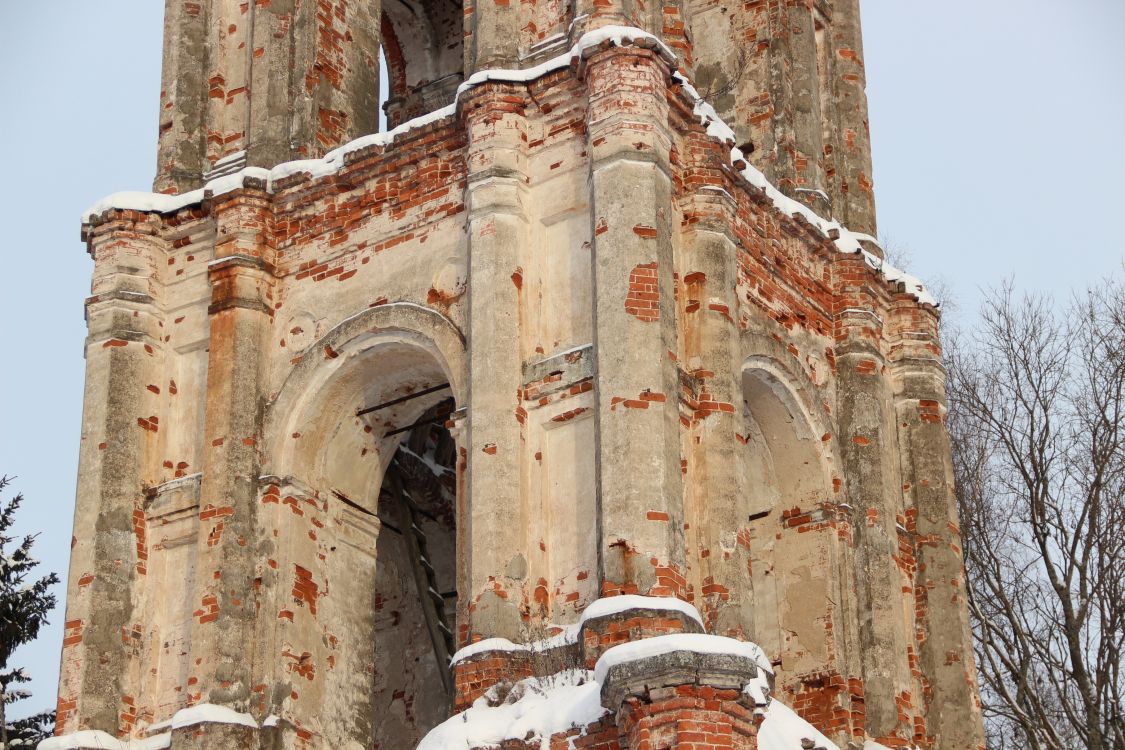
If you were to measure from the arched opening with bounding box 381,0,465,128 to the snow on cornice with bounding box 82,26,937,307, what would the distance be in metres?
3.25

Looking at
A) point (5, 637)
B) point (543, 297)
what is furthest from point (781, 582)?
point (5, 637)

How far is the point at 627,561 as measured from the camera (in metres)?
13.3

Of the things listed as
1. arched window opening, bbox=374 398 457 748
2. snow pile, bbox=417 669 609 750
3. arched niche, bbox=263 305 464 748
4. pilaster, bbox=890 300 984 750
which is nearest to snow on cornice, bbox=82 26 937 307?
pilaster, bbox=890 300 984 750

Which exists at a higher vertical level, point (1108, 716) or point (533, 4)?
point (533, 4)

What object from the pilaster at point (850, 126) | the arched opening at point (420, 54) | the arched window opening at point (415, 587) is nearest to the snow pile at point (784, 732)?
the arched window opening at point (415, 587)

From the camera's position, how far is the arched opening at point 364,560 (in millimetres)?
15391

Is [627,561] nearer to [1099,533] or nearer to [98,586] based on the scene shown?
[98,586]

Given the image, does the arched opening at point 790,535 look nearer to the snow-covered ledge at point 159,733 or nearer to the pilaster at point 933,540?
the pilaster at point 933,540

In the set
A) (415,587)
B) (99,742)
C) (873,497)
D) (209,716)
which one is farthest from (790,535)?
(99,742)

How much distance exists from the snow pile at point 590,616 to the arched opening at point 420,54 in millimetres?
7454

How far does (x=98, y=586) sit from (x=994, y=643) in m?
9.43

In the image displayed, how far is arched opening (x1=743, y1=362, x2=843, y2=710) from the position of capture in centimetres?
1587

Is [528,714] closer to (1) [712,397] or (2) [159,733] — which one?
(1) [712,397]

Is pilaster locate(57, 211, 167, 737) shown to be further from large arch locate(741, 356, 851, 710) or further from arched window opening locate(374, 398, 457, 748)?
large arch locate(741, 356, 851, 710)
